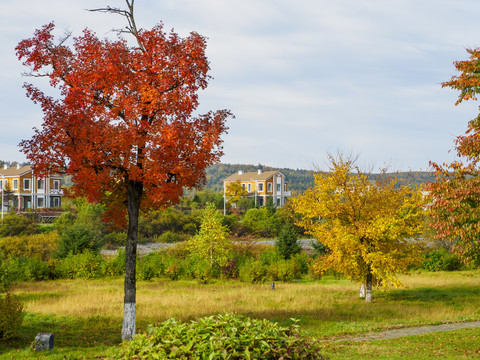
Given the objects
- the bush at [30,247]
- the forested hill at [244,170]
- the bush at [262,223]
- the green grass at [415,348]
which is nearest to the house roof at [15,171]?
the bush at [262,223]

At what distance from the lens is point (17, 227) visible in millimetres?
45062

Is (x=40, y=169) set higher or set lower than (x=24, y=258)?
higher

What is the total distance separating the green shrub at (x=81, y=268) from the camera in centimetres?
2956

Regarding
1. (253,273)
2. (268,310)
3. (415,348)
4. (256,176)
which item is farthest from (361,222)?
(256,176)

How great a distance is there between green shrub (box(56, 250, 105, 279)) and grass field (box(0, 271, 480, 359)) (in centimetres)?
151

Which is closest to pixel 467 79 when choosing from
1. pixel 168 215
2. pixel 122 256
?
pixel 122 256

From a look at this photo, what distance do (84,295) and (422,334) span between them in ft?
47.0

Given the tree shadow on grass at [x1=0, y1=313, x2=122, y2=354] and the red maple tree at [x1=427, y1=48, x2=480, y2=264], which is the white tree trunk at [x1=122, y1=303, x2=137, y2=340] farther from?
the red maple tree at [x1=427, y1=48, x2=480, y2=264]

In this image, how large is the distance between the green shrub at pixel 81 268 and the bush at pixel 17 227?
17066mm

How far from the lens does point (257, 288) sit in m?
24.9

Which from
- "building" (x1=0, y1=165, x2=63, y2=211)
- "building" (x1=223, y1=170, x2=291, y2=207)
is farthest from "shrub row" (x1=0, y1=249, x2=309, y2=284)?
"building" (x1=223, y1=170, x2=291, y2=207)

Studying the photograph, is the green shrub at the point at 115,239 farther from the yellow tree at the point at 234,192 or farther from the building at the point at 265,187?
the building at the point at 265,187

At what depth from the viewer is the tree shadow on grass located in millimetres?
12289

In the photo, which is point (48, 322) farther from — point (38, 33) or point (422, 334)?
point (422, 334)
